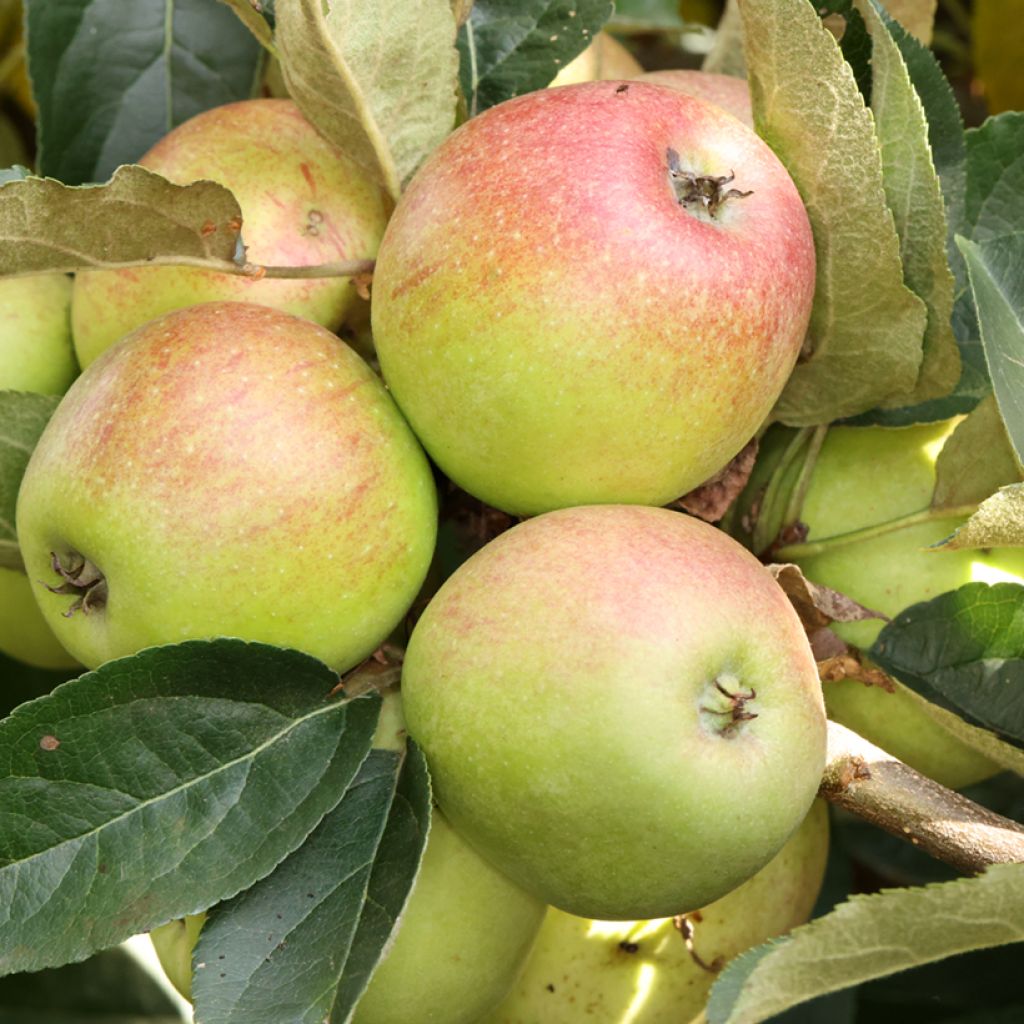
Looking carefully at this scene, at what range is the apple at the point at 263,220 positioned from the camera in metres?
1.17

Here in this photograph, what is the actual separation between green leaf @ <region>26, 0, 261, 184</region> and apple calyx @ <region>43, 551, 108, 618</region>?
2.07 feet

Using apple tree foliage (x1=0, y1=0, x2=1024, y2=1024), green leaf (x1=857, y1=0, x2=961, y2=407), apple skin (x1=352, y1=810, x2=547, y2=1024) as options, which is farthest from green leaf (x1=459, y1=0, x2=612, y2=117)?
apple skin (x1=352, y1=810, x2=547, y2=1024)

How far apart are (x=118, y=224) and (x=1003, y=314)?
757mm

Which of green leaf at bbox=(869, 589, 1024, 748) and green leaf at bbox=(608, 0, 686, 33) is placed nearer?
green leaf at bbox=(869, 589, 1024, 748)

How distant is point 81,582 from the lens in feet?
3.50

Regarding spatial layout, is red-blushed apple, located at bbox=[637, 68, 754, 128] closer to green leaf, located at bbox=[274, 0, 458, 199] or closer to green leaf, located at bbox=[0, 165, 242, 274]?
green leaf, located at bbox=[274, 0, 458, 199]

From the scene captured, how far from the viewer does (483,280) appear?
101 centimetres

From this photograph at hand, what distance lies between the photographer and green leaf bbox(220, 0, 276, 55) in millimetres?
1156

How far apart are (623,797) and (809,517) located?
45 centimetres

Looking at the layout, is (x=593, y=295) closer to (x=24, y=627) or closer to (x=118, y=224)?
(x=118, y=224)

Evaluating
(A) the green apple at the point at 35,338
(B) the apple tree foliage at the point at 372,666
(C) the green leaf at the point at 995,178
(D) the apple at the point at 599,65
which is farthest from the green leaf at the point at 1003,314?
(A) the green apple at the point at 35,338

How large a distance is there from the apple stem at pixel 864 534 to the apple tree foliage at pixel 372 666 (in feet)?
0.04

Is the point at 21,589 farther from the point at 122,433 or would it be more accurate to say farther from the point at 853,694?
the point at 853,694

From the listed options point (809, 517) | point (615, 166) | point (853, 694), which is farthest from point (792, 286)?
point (853, 694)
